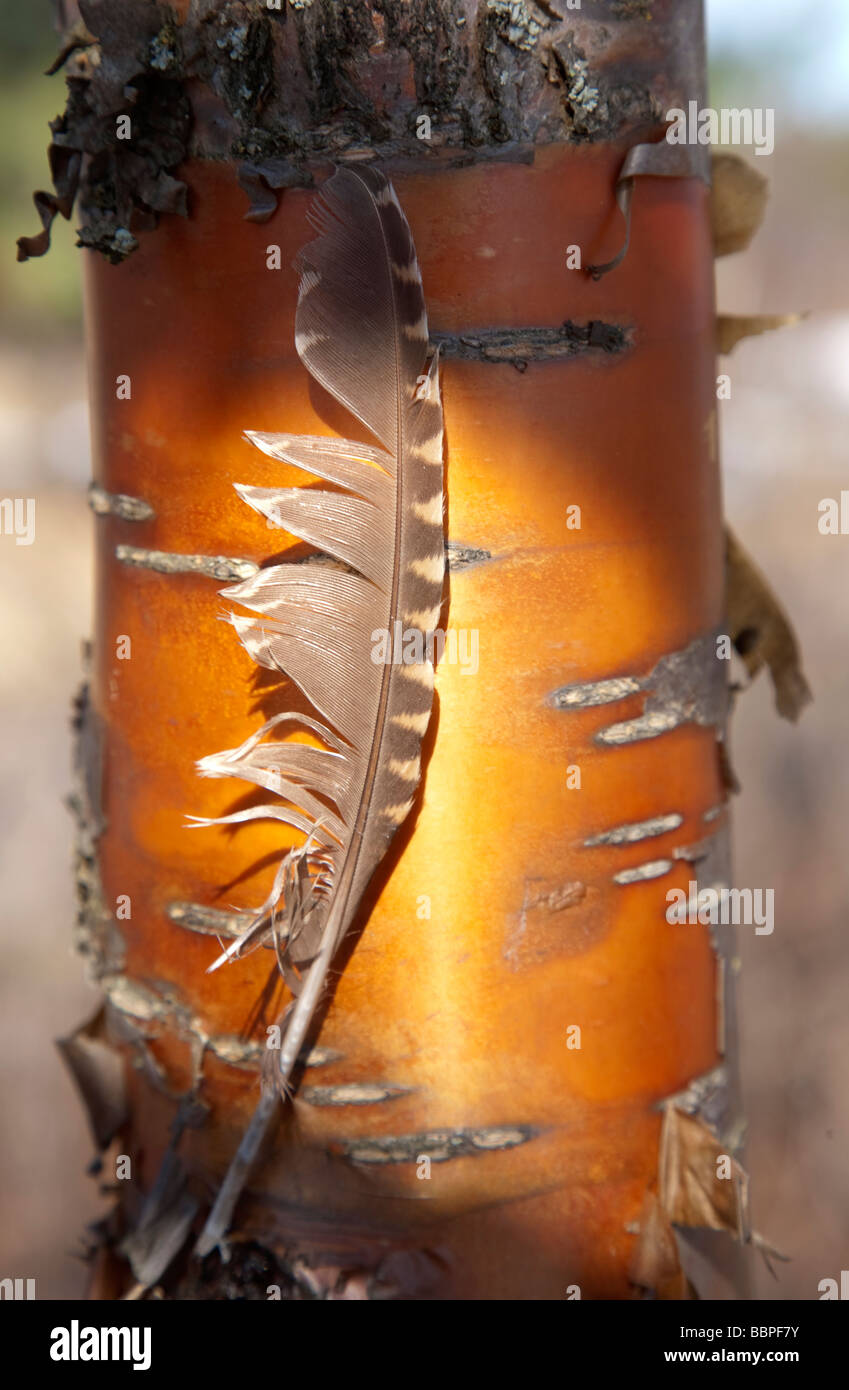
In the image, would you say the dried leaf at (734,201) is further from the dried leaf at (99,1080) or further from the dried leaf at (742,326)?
the dried leaf at (99,1080)

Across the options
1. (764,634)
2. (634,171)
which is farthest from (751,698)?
(634,171)

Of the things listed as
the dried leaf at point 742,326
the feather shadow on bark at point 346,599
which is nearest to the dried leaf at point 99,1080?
the feather shadow on bark at point 346,599

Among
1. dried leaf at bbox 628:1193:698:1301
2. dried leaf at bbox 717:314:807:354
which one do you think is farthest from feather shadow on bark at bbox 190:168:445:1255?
dried leaf at bbox 717:314:807:354

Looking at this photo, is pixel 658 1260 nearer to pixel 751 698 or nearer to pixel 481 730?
pixel 481 730

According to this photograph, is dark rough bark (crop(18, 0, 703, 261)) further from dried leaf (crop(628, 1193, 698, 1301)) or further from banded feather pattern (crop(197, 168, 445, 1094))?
dried leaf (crop(628, 1193, 698, 1301))

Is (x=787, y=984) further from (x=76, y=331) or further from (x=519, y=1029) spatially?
(x=76, y=331)
